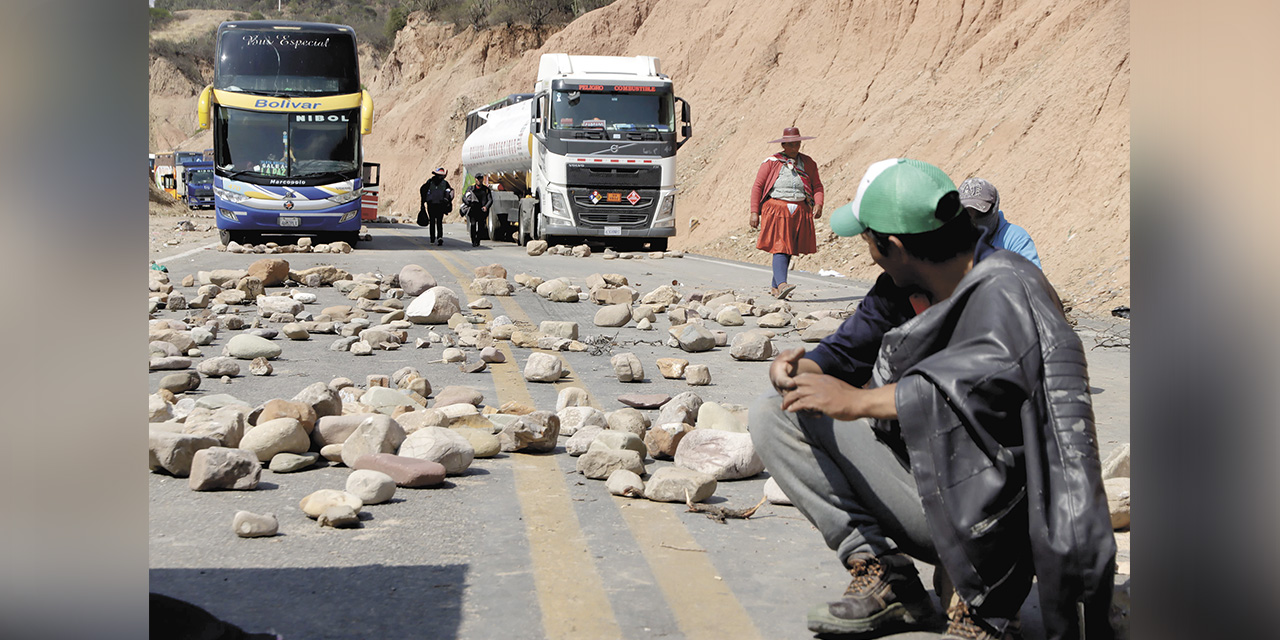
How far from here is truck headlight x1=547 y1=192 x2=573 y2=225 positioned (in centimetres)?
2342

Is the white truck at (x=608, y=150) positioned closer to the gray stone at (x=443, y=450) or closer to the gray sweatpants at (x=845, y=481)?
the gray stone at (x=443, y=450)

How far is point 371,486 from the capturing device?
4.45m

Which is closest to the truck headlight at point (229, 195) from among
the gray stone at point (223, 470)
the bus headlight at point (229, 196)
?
the bus headlight at point (229, 196)

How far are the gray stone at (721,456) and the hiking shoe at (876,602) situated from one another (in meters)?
1.75

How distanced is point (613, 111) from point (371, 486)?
1932 centimetres

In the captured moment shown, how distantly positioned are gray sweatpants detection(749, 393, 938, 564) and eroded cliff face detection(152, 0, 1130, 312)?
10.7 metres

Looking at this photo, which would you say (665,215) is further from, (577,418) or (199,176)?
(199,176)

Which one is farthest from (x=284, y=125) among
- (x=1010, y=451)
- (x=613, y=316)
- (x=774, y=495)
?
(x=1010, y=451)

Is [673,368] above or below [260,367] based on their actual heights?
above

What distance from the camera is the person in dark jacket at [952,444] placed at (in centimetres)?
263

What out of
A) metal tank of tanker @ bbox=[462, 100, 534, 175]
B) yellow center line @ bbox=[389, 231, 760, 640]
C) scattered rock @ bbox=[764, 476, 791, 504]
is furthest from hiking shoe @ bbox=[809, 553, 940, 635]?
metal tank of tanker @ bbox=[462, 100, 534, 175]

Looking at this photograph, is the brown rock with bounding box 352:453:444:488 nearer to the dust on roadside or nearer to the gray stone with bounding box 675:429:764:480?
the gray stone with bounding box 675:429:764:480
